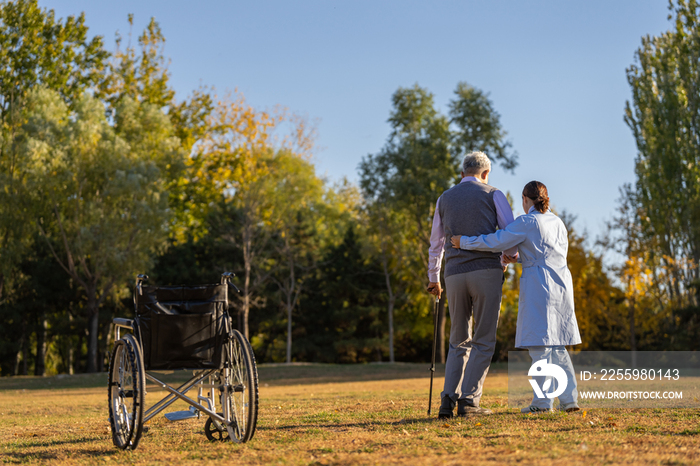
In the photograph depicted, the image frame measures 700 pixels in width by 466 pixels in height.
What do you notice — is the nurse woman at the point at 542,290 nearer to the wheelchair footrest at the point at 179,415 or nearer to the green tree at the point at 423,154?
the wheelchair footrest at the point at 179,415

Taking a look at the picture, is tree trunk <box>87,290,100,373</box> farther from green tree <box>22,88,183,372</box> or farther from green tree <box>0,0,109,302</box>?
green tree <box>0,0,109,302</box>

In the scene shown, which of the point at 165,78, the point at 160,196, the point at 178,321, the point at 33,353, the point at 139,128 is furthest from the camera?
the point at 33,353

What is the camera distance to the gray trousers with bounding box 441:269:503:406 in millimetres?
5223

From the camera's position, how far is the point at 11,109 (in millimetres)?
24266

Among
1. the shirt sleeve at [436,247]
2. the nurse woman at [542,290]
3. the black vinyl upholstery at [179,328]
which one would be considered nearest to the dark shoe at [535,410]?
the nurse woman at [542,290]

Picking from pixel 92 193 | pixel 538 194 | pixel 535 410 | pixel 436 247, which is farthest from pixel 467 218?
pixel 92 193

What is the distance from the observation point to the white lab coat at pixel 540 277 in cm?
522

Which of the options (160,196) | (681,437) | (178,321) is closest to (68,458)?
(178,321)

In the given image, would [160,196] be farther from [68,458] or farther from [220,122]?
[68,458]

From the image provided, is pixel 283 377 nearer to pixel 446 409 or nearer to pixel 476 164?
pixel 446 409

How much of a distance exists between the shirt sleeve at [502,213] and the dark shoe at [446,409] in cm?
132

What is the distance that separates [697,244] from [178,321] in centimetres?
2799

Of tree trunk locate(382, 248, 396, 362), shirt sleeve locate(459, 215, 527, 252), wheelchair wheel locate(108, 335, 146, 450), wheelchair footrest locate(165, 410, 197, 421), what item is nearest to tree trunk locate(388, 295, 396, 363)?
tree trunk locate(382, 248, 396, 362)

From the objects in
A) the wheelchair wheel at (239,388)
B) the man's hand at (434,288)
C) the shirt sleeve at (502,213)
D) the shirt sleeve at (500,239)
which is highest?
the shirt sleeve at (502,213)
